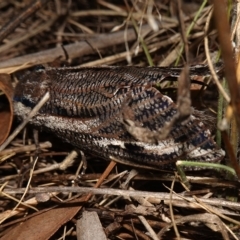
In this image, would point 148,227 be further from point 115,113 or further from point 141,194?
point 115,113

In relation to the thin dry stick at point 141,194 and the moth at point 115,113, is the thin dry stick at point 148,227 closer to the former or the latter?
the thin dry stick at point 141,194

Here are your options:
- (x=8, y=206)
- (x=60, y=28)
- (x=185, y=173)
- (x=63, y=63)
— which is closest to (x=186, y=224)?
(x=185, y=173)

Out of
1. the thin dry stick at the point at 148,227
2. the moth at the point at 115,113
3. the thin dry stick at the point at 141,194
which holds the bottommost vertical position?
the thin dry stick at the point at 148,227

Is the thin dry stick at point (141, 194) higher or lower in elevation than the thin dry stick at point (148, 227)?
higher

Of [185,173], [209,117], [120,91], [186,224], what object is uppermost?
[120,91]

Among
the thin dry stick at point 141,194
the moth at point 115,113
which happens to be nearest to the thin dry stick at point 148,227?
the thin dry stick at point 141,194

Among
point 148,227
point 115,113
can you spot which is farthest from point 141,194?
point 115,113

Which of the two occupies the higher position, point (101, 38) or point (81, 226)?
point (101, 38)

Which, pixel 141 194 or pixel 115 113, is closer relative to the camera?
pixel 141 194

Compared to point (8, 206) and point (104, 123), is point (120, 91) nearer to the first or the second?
point (104, 123)
